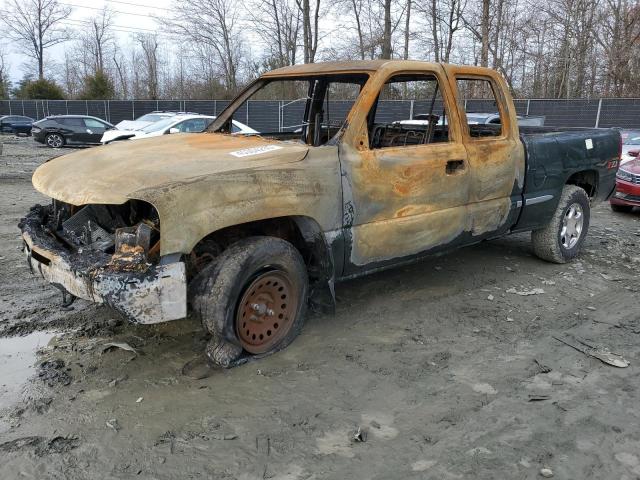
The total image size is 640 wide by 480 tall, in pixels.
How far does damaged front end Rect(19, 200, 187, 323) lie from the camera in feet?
10.1

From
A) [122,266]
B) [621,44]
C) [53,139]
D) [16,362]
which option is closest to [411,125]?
[122,266]

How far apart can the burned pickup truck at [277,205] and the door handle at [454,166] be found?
0.02 m

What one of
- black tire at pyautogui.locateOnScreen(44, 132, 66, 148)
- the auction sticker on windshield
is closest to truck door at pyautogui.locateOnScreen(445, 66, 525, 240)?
the auction sticker on windshield

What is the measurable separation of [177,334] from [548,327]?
2.88 meters

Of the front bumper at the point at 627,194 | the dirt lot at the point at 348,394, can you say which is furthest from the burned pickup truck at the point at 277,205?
the front bumper at the point at 627,194

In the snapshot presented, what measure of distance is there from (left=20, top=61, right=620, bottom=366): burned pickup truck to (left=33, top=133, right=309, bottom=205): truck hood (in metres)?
0.01

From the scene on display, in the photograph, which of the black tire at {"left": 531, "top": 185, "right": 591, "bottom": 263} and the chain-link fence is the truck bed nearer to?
the black tire at {"left": 531, "top": 185, "right": 591, "bottom": 263}

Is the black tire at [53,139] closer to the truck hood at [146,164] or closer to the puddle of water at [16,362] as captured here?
the truck hood at [146,164]

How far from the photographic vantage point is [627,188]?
9.55 m

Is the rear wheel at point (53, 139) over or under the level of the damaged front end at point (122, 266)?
over

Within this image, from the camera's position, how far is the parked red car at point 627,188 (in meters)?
9.46

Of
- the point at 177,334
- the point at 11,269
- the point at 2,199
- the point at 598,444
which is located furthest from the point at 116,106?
the point at 598,444

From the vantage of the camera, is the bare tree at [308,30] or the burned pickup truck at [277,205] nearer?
the burned pickup truck at [277,205]

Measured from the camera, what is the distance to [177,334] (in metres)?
4.15
